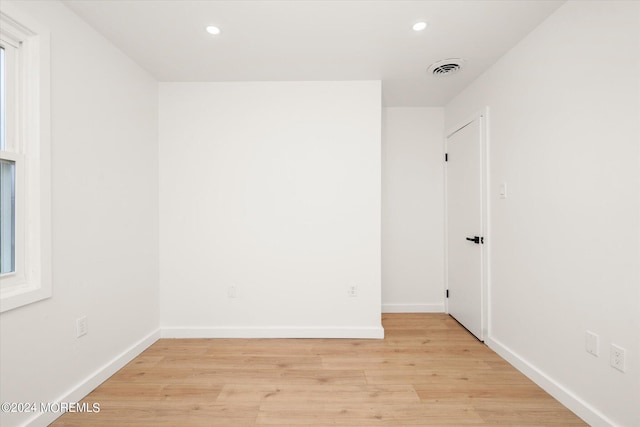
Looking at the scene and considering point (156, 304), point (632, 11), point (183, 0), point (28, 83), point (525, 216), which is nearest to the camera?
point (632, 11)

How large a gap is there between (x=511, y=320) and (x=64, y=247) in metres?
3.26

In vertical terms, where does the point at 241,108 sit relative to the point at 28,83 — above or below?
above

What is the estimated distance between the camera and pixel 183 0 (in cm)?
167

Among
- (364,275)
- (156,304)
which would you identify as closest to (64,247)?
(156,304)

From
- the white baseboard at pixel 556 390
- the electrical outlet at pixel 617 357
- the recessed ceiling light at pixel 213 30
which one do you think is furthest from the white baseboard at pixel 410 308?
the recessed ceiling light at pixel 213 30

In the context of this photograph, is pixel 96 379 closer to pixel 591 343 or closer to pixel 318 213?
pixel 318 213

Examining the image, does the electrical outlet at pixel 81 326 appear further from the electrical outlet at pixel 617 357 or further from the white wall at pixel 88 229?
the electrical outlet at pixel 617 357

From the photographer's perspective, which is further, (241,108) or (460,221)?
(460,221)

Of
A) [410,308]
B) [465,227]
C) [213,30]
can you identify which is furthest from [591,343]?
[213,30]

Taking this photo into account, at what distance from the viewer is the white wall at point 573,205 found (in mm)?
1370

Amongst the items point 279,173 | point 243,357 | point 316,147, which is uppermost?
point 316,147

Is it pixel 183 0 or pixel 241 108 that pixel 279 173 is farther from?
pixel 183 0

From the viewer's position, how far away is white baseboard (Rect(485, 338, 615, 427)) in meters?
1.51

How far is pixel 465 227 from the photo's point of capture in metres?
2.85
